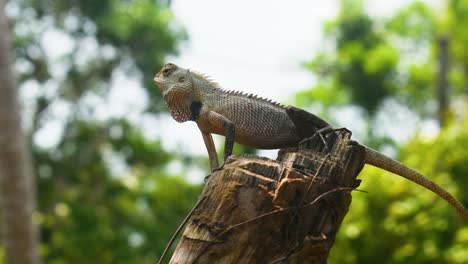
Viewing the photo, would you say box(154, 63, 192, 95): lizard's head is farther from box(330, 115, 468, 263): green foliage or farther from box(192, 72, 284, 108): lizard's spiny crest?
box(330, 115, 468, 263): green foliage

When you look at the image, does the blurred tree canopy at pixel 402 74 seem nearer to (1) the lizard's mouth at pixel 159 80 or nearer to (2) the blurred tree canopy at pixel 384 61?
(2) the blurred tree canopy at pixel 384 61

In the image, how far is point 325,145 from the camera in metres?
3.11

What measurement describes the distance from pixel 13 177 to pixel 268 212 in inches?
262

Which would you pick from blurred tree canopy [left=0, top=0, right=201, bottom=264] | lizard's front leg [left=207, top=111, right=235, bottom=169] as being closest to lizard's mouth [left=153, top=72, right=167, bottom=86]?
lizard's front leg [left=207, top=111, right=235, bottom=169]

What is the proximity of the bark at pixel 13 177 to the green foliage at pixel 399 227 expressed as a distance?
407 cm

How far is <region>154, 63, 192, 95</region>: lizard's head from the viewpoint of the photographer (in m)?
3.77

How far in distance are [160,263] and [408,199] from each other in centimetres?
814

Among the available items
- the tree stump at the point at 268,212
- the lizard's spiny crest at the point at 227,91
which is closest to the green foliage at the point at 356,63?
the lizard's spiny crest at the point at 227,91

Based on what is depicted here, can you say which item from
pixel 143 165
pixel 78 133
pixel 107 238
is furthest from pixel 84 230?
pixel 143 165

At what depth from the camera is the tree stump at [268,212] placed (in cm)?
284

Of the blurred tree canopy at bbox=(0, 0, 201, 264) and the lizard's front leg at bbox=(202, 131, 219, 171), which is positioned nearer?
the lizard's front leg at bbox=(202, 131, 219, 171)

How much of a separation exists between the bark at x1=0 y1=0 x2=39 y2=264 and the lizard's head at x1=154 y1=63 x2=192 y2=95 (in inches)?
216

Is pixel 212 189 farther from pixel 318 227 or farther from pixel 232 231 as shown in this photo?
pixel 318 227

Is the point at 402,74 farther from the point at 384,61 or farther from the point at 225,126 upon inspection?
the point at 225,126
